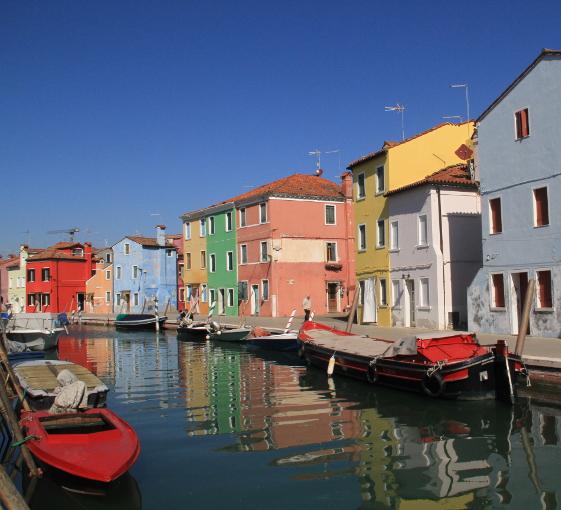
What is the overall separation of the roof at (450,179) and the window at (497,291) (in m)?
5.16

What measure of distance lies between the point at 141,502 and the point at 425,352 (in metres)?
9.56

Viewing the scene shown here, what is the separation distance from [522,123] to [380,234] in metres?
10.9

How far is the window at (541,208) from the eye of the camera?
2198 centimetres

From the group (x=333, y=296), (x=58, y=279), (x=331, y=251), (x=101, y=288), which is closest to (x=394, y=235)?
(x=331, y=251)

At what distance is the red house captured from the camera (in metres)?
69.9

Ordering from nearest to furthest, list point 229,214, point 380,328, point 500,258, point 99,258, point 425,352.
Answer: point 425,352 → point 500,258 → point 380,328 → point 229,214 → point 99,258

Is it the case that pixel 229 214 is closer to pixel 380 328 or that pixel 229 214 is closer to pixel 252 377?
pixel 380 328

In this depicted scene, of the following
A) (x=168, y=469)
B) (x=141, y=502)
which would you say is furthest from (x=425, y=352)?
(x=141, y=502)

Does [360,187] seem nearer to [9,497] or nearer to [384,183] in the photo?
[384,183]

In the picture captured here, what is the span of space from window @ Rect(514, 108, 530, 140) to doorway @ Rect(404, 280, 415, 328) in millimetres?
9230

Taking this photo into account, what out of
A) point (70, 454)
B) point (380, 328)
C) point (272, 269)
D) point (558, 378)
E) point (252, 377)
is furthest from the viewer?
point (272, 269)

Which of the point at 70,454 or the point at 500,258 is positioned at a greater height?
the point at 500,258

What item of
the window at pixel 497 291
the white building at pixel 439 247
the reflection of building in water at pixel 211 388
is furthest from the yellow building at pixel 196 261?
the window at pixel 497 291

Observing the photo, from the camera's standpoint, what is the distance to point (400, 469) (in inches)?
403
